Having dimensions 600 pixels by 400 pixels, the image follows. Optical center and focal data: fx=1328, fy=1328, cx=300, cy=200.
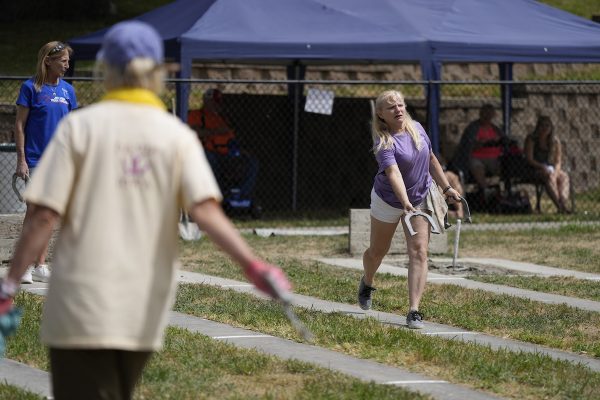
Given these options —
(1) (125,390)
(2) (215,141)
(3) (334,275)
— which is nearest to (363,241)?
(3) (334,275)

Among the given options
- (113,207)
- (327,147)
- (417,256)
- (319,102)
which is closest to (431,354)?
(417,256)

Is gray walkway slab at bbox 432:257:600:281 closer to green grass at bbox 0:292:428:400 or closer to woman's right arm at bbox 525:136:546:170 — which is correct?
woman's right arm at bbox 525:136:546:170

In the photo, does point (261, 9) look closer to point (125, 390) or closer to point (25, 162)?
point (25, 162)

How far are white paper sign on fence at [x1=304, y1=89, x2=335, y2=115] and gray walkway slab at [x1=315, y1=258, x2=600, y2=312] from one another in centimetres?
438

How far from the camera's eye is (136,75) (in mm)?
4289

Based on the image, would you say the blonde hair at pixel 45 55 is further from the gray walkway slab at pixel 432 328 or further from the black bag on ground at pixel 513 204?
the black bag on ground at pixel 513 204

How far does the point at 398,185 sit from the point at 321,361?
1.72 m

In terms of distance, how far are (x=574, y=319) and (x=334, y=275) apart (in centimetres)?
291

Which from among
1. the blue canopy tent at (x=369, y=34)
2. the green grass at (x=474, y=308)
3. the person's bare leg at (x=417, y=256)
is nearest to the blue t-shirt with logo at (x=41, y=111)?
the green grass at (x=474, y=308)

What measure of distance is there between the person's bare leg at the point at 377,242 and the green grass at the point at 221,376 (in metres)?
1.75

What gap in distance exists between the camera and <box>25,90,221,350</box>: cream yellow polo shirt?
421 centimetres

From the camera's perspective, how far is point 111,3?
28672mm

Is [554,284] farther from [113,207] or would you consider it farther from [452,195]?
[113,207]

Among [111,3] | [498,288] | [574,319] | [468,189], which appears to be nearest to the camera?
[574,319]
